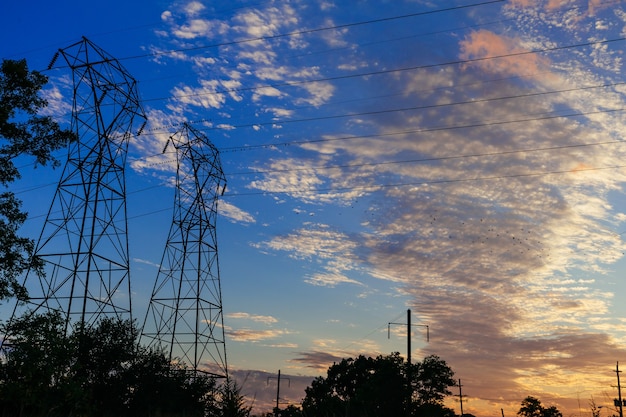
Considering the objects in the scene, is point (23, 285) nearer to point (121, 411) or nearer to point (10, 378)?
point (10, 378)

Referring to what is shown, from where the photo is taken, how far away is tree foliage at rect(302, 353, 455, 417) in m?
75.2

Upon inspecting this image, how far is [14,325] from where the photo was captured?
114 ft

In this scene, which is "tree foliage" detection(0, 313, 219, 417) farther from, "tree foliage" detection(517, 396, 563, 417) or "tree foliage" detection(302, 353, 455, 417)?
"tree foliage" detection(517, 396, 563, 417)

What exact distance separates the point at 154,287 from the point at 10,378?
22.6 metres

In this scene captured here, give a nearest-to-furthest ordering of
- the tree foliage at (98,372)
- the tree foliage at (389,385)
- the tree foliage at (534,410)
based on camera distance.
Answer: the tree foliage at (98,372) < the tree foliage at (389,385) < the tree foliage at (534,410)

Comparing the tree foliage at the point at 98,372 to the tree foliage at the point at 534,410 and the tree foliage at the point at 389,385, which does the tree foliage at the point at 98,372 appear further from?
the tree foliage at the point at 534,410

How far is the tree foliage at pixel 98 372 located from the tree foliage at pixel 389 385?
19.0 metres

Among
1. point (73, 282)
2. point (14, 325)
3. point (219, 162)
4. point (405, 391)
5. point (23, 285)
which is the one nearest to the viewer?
point (23, 285)

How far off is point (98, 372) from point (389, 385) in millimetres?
42558

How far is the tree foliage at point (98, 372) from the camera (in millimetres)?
31062

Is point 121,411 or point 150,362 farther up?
point 150,362

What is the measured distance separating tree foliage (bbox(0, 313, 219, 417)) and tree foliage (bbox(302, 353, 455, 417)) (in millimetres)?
18961

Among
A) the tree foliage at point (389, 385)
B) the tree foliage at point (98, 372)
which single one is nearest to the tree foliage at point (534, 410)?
the tree foliage at point (389, 385)

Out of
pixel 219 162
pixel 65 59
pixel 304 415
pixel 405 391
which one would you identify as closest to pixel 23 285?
pixel 65 59
